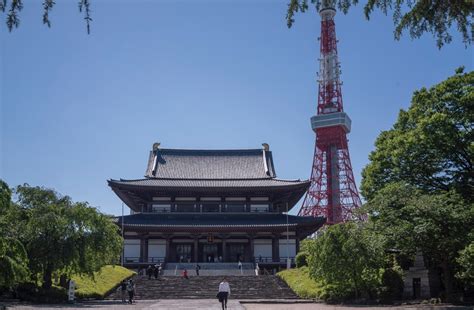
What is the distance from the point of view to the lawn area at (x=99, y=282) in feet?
90.0

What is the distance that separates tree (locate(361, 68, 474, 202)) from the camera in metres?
23.6

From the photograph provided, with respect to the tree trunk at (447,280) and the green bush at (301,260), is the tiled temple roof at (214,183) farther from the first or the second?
the tree trunk at (447,280)

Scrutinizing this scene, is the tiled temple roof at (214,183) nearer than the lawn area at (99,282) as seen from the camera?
No

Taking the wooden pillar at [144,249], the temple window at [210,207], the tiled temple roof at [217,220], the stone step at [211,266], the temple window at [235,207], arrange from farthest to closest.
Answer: the temple window at [210,207]
the temple window at [235,207]
the wooden pillar at [144,249]
the tiled temple roof at [217,220]
the stone step at [211,266]

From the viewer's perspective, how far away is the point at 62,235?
79.8 feet

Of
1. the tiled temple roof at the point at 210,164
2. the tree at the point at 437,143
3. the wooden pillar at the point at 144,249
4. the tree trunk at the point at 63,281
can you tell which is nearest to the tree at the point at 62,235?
the tree trunk at the point at 63,281

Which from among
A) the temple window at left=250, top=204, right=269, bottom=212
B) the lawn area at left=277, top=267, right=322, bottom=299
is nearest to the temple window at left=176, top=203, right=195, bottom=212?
the temple window at left=250, top=204, right=269, bottom=212

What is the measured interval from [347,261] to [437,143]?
7.38 metres

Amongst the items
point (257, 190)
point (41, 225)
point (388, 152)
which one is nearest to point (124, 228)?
point (257, 190)

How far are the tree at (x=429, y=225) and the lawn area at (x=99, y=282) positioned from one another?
15540 millimetres

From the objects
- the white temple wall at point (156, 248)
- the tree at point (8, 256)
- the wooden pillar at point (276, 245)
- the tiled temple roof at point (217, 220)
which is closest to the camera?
the tree at point (8, 256)

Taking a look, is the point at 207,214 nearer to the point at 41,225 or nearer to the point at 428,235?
the point at 41,225

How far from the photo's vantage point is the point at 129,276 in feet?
118

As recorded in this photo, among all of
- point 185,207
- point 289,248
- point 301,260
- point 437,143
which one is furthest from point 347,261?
point 185,207
